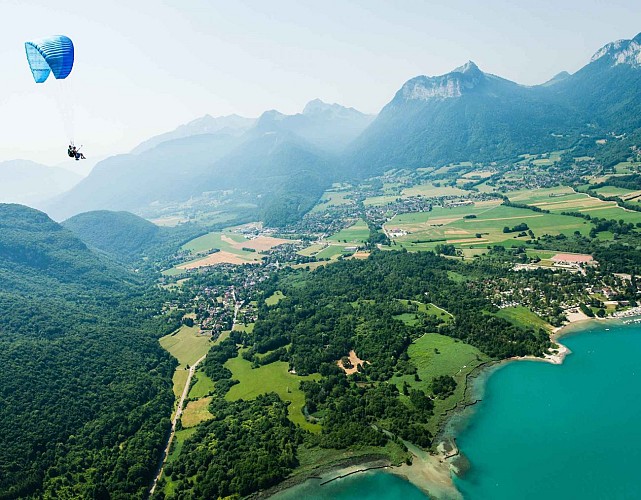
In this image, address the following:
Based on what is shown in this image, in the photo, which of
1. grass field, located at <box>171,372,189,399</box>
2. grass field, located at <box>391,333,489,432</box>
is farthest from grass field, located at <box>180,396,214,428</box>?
grass field, located at <box>391,333,489,432</box>

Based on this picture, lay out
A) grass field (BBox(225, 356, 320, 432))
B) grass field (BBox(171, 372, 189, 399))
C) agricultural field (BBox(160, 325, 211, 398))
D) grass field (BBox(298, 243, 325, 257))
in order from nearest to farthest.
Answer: grass field (BBox(225, 356, 320, 432)) → grass field (BBox(171, 372, 189, 399)) → agricultural field (BBox(160, 325, 211, 398)) → grass field (BBox(298, 243, 325, 257))

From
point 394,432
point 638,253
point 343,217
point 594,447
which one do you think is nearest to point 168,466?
point 394,432

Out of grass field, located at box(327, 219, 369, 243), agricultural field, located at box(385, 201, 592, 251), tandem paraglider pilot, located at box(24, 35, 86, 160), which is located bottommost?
grass field, located at box(327, 219, 369, 243)

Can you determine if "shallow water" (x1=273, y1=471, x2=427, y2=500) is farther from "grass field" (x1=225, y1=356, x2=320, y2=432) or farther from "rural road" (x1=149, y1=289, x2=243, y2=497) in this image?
"rural road" (x1=149, y1=289, x2=243, y2=497)

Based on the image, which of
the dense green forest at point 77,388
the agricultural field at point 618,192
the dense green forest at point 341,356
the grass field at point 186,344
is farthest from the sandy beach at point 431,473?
the agricultural field at point 618,192

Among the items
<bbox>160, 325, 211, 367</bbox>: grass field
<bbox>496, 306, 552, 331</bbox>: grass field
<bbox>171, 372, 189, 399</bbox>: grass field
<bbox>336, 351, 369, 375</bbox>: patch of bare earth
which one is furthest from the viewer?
<bbox>160, 325, 211, 367</bbox>: grass field

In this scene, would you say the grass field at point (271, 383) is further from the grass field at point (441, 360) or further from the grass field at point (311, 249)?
the grass field at point (311, 249)
